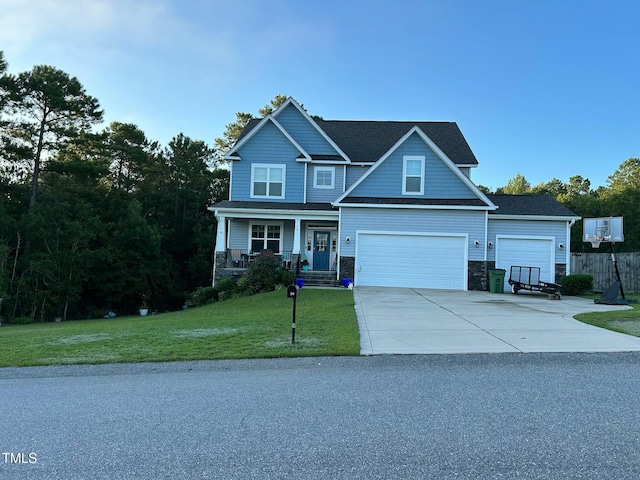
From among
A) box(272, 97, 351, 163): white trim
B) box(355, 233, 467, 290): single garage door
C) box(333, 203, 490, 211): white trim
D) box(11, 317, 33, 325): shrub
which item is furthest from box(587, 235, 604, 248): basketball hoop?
box(11, 317, 33, 325): shrub

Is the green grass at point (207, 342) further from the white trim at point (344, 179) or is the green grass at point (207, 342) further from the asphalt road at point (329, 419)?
the white trim at point (344, 179)

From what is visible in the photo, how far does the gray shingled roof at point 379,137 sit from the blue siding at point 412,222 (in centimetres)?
452

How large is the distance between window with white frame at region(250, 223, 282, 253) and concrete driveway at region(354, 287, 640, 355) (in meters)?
8.17

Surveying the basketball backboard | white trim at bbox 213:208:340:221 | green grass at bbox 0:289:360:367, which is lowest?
green grass at bbox 0:289:360:367

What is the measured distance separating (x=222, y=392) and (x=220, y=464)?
5.73ft

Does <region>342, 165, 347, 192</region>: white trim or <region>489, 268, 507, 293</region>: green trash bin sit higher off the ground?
<region>342, 165, 347, 192</region>: white trim

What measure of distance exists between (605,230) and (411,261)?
6937 mm

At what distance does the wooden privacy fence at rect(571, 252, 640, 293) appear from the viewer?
741 inches

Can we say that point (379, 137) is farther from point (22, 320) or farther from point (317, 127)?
point (22, 320)

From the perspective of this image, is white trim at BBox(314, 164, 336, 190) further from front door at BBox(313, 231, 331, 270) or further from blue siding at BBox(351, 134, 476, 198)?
blue siding at BBox(351, 134, 476, 198)

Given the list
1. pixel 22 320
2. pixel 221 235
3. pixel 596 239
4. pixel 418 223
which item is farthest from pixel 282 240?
pixel 22 320

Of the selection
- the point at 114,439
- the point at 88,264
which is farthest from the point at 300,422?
the point at 88,264

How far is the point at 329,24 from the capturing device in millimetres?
15555

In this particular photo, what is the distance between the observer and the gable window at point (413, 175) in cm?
1780
